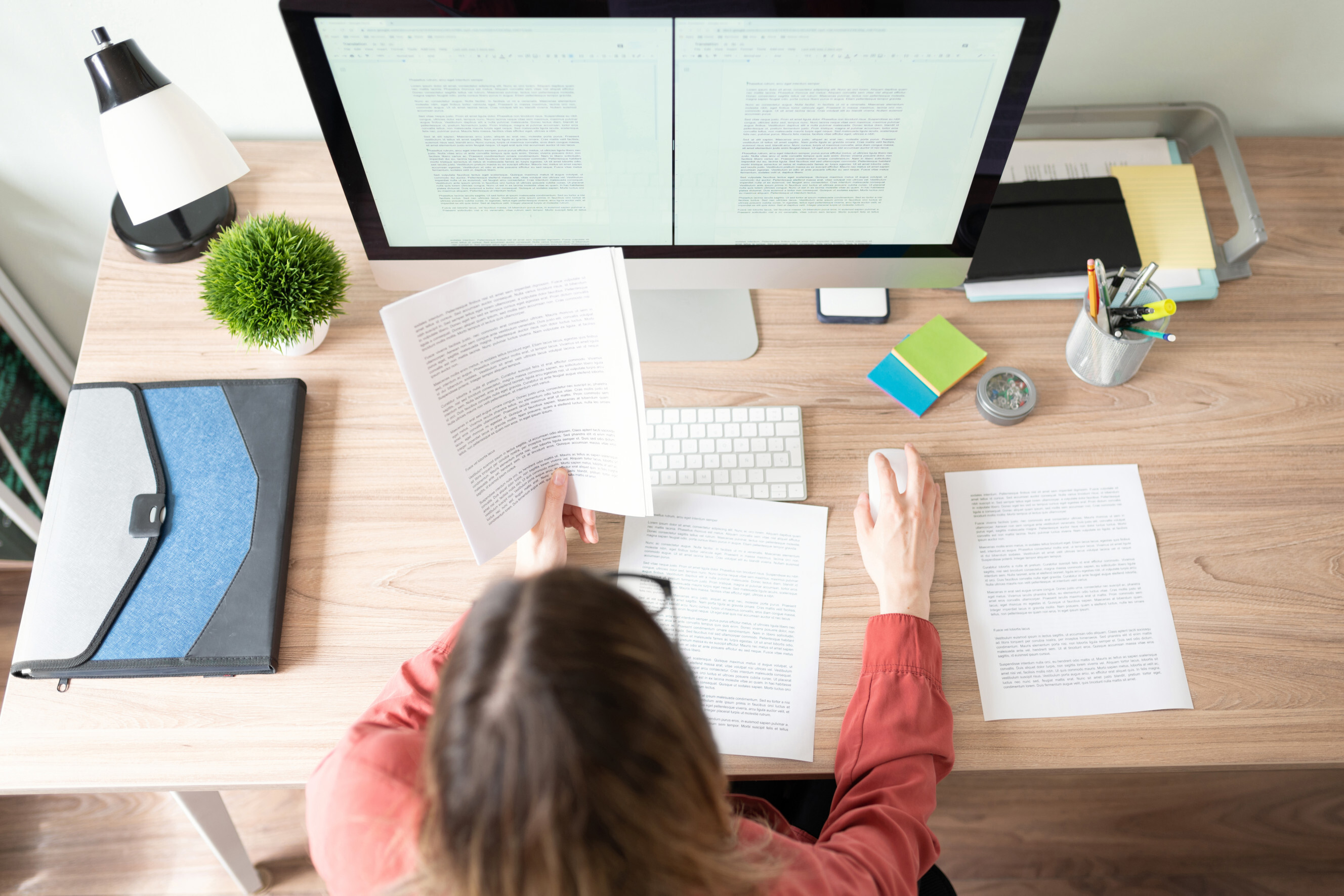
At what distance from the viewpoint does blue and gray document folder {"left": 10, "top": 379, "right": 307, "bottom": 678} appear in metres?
0.83

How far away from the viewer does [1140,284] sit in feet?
3.03

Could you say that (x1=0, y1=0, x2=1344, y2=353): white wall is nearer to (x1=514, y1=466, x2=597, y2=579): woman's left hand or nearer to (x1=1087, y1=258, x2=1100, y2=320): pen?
(x1=1087, y1=258, x2=1100, y2=320): pen

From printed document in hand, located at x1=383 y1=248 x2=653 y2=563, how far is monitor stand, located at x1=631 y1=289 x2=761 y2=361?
0.22m

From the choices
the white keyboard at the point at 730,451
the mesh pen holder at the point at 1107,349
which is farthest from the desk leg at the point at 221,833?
the mesh pen holder at the point at 1107,349

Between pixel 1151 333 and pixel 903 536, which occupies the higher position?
pixel 1151 333

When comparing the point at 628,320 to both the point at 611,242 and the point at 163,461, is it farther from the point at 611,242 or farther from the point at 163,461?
the point at 163,461

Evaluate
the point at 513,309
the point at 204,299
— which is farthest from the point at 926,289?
the point at 204,299

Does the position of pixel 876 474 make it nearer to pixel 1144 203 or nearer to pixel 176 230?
pixel 1144 203

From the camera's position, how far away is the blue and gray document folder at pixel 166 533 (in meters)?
0.83

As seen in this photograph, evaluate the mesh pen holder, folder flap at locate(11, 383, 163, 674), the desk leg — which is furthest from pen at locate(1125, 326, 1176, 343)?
the desk leg

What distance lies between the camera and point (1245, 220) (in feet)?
3.47

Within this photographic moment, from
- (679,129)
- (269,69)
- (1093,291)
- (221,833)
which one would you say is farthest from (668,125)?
(221,833)

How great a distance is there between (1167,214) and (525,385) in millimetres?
893

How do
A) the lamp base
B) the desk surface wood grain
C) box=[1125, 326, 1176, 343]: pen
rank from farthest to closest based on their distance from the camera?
the lamp base
box=[1125, 326, 1176, 343]: pen
the desk surface wood grain
